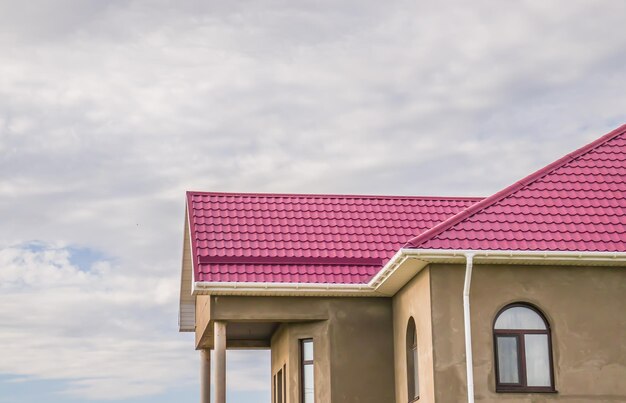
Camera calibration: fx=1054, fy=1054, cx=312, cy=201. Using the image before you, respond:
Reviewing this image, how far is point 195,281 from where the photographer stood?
65.8 feet

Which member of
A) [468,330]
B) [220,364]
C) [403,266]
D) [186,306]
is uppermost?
[186,306]

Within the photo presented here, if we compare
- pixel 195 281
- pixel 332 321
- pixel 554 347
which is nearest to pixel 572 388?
pixel 554 347

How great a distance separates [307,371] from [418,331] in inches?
149

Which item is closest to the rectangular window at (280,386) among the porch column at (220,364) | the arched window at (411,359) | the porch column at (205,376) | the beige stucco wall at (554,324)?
the porch column at (205,376)

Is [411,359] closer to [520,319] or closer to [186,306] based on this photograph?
[520,319]

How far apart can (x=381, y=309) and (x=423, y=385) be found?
10.8 feet

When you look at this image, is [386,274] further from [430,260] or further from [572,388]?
[572,388]

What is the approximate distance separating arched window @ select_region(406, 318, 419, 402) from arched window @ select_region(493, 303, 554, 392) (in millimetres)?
2295

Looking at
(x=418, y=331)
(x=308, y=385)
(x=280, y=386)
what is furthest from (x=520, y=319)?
(x=280, y=386)

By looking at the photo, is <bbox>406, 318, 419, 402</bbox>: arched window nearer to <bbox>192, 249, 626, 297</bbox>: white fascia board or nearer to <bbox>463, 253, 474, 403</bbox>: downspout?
<bbox>192, 249, 626, 297</bbox>: white fascia board

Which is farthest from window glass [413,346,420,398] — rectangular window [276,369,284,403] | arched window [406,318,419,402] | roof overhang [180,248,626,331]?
rectangular window [276,369,284,403]

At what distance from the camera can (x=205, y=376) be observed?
25062mm

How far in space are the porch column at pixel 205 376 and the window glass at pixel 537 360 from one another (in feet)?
31.7

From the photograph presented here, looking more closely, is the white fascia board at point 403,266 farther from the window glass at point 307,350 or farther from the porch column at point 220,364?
the window glass at point 307,350
